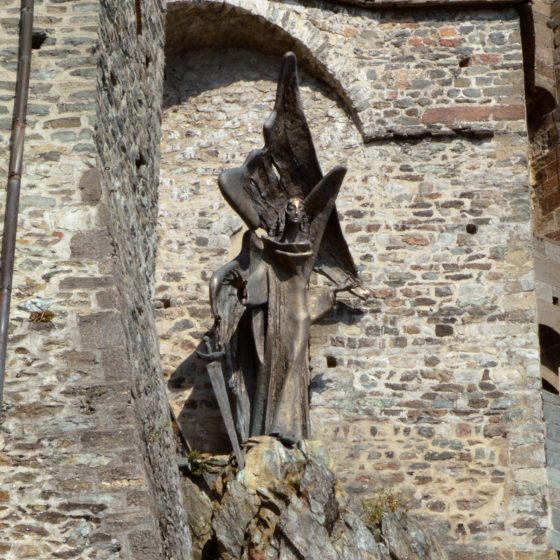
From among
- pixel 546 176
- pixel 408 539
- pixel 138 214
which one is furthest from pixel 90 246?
pixel 546 176

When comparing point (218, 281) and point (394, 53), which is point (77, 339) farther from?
point (394, 53)

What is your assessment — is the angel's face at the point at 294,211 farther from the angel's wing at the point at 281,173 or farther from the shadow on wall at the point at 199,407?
the shadow on wall at the point at 199,407

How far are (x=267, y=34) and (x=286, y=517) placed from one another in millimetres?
4564

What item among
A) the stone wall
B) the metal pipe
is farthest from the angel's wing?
the metal pipe

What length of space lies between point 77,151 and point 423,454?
4.15m

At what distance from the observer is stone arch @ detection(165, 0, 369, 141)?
12.3m

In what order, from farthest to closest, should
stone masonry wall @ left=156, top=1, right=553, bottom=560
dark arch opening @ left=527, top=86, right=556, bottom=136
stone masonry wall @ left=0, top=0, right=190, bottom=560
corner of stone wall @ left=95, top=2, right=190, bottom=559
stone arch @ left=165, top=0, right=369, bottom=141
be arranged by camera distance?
dark arch opening @ left=527, top=86, right=556, bottom=136
stone arch @ left=165, top=0, right=369, bottom=141
stone masonry wall @ left=156, top=1, right=553, bottom=560
corner of stone wall @ left=95, top=2, right=190, bottom=559
stone masonry wall @ left=0, top=0, right=190, bottom=560

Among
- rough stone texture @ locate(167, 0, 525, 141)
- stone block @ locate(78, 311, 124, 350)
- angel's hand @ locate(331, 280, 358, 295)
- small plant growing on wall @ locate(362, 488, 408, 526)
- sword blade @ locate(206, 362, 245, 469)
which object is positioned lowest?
small plant growing on wall @ locate(362, 488, 408, 526)

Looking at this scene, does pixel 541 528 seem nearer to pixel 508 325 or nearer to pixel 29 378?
pixel 508 325

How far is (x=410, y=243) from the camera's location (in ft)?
39.4

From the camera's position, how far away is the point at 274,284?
10.8 metres

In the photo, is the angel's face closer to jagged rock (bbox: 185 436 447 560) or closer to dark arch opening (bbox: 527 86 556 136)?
jagged rock (bbox: 185 436 447 560)

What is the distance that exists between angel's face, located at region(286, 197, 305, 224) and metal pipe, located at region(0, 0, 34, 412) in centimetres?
290

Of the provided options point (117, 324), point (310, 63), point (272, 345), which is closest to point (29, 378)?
point (117, 324)
